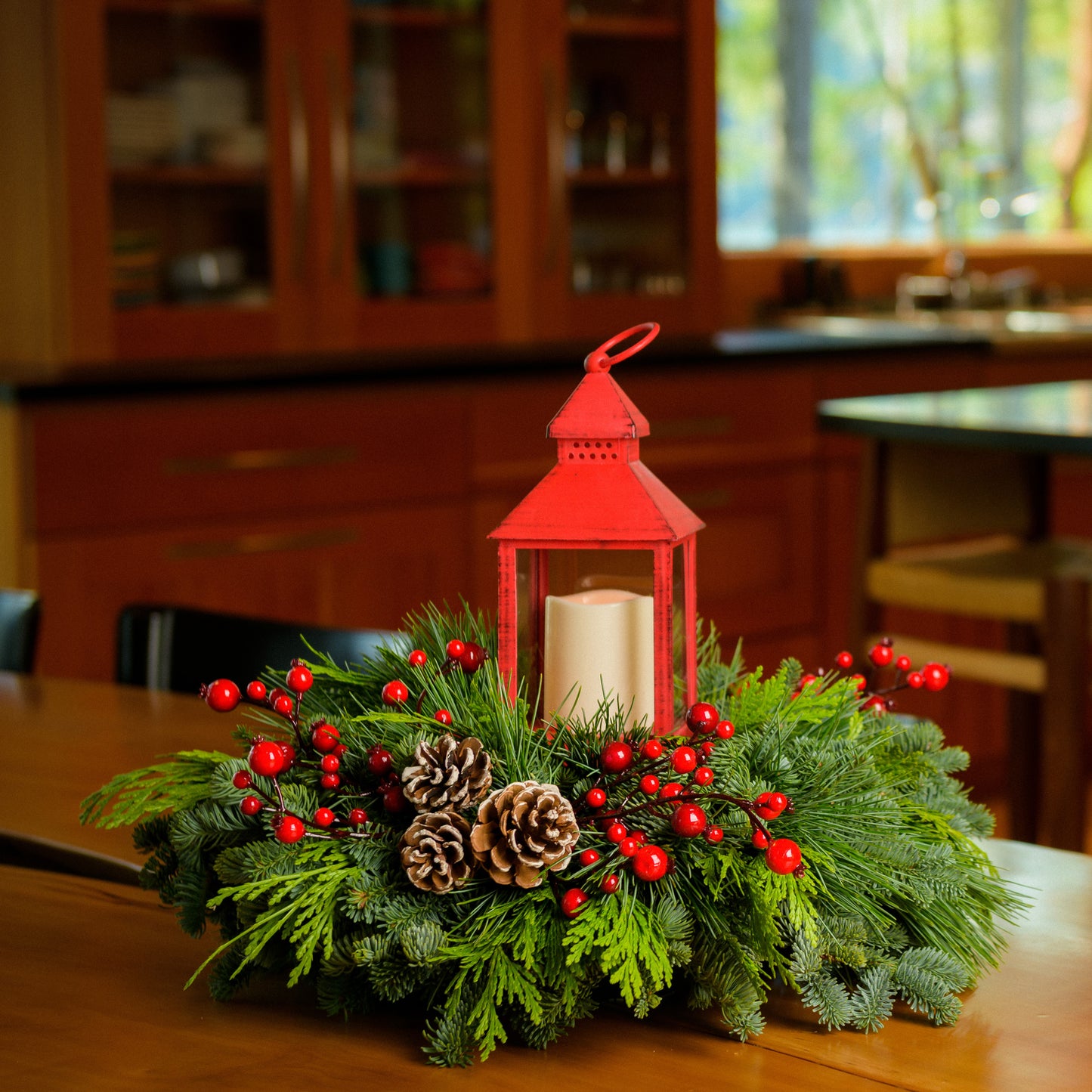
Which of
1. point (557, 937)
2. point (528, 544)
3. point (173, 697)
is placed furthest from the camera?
point (173, 697)

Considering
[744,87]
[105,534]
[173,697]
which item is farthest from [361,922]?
[744,87]

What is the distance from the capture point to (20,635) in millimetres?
1494

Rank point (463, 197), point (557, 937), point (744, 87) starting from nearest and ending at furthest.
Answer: point (557, 937)
point (463, 197)
point (744, 87)

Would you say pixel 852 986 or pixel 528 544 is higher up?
pixel 528 544

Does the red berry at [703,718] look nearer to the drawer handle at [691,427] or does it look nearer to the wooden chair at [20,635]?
the wooden chair at [20,635]

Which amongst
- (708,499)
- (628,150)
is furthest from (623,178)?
(708,499)

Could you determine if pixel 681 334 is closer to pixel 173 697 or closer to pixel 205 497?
pixel 205 497

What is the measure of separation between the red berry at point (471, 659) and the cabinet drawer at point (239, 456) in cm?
205

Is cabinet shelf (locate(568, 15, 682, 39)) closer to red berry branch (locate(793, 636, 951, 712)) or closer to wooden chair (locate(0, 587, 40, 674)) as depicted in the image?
wooden chair (locate(0, 587, 40, 674))

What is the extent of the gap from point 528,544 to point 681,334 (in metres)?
3.10

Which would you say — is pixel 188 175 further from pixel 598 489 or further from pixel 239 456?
pixel 598 489

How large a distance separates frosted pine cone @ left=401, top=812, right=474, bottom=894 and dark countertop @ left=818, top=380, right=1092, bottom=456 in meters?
1.66

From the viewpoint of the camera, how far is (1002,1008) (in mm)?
682

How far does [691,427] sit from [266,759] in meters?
2.73
